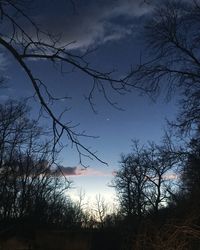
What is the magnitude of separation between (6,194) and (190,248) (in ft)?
139

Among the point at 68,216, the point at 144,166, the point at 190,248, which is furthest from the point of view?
the point at 68,216

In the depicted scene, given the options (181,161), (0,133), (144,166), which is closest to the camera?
(181,161)

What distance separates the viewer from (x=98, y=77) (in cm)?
621

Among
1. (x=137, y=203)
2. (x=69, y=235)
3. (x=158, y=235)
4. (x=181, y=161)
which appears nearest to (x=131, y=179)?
(x=137, y=203)

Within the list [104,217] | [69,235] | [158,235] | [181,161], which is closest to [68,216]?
[104,217]

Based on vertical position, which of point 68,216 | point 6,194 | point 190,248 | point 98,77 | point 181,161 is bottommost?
point 190,248

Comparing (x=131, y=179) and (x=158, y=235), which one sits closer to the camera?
(x=158, y=235)

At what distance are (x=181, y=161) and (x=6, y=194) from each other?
99.1 ft

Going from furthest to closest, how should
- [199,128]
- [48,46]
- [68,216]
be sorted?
[68,216]
[199,128]
[48,46]

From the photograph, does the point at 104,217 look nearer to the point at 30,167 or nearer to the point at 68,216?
the point at 68,216

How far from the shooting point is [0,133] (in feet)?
122

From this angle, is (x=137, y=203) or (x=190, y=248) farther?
(x=137, y=203)

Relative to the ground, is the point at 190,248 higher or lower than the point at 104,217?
lower

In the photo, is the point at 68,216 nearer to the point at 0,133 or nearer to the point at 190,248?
the point at 0,133
